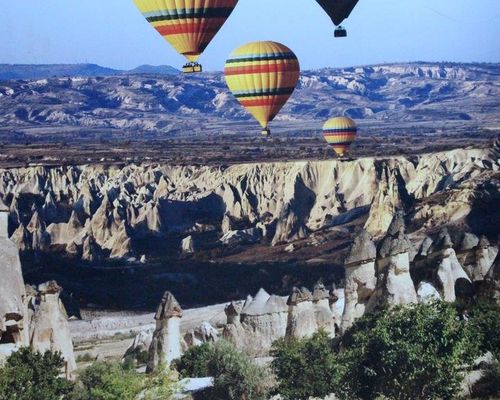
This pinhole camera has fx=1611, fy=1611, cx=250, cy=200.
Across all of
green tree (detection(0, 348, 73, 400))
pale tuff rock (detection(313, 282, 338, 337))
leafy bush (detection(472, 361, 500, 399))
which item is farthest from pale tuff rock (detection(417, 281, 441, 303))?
green tree (detection(0, 348, 73, 400))

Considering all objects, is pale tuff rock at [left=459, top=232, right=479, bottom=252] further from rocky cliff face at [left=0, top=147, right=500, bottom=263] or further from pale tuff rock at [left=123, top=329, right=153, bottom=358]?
rocky cliff face at [left=0, top=147, right=500, bottom=263]

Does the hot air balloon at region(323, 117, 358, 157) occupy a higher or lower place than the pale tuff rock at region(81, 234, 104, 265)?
higher

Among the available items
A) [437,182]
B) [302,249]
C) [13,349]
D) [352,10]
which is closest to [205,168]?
[437,182]

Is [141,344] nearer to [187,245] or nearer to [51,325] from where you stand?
[51,325]

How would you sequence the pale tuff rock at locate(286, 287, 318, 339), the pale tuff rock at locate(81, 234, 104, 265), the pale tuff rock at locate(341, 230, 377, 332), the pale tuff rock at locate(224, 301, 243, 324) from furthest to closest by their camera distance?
1. the pale tuff rock at locate(81, 234, 104, 265)
2. the pale tuff rock at locate(224, 301, 243, 324)
3. the pale tuff rock at locate(286, 287, 318, 339)
4. the pale tuff rock at locate(341, 230, 377, 332)

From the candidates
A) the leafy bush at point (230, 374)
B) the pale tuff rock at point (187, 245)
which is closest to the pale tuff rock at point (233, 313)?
the leafy bush at point (230, 374)

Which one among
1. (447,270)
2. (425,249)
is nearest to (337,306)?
(425,249)

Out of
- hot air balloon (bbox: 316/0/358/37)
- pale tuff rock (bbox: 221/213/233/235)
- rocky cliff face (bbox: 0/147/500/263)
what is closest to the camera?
hot air balloon (bbox: 316/0/358/37)
